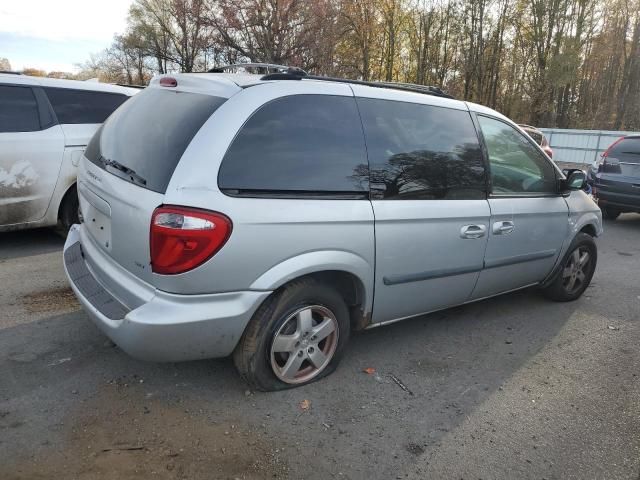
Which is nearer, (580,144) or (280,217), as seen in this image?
(280,217)

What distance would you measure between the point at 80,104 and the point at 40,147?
0.75 metres

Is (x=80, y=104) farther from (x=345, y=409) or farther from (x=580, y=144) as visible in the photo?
(x=580, y=144)

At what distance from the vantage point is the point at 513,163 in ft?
12.6

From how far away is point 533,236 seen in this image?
154 inches

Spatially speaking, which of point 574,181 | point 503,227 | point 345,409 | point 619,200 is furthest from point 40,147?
point 619,200

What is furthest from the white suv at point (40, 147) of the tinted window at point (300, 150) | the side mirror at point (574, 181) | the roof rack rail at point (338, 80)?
the side mirror at point (574, 181)

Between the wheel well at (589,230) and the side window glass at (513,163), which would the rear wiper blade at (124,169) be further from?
the wheel well at (589,230)

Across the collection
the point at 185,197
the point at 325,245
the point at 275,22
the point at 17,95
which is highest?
the point at 275,22

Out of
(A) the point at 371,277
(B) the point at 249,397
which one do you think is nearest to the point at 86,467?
(B) the point at 249,397

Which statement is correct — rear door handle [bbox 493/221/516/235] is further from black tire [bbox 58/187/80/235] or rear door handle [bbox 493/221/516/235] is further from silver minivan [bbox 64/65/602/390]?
black tire [bbox 58/187/80/235]

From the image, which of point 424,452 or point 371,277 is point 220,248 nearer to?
point 371,277

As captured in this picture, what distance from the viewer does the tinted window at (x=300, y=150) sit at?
249 centimetres

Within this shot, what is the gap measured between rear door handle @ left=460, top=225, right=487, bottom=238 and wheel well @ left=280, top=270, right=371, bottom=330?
0.88 meters

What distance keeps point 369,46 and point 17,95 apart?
82.7 feet
